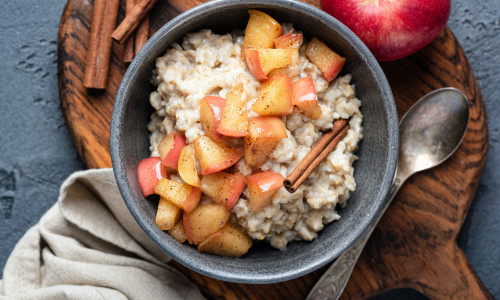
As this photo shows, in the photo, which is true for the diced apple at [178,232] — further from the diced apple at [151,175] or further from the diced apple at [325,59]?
the diced apple at [325,59]

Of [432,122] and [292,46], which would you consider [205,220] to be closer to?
[292,46]

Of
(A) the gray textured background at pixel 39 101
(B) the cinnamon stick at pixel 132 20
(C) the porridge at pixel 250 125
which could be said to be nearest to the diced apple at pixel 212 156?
(C) the porridge at pixel 250 125

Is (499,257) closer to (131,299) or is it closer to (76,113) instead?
(131,299)

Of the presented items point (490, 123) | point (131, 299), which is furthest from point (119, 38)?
point (490, 123)

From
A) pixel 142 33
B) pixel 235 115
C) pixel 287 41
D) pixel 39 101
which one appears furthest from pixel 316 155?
pixel 39 101

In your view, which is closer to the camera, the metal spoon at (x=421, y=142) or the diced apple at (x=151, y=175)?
the diced apple at (x=151, y=175)
